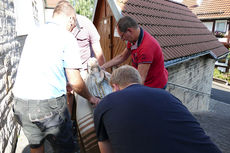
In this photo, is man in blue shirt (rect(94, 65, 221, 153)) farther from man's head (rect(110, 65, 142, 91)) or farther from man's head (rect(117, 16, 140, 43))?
man's head (rect(117, 16, 140, 43))

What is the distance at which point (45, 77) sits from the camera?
158cm

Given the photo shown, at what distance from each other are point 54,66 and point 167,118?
1102 mm

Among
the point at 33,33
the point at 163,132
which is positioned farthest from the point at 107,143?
the point at 33,33

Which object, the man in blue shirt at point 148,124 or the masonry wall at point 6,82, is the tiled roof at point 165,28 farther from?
the man in blue shirt at point 148,124

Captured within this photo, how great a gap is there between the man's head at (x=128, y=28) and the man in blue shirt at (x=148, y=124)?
48.4 inches

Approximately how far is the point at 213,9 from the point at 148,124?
21048 mm

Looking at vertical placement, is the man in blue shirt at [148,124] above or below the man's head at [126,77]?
below

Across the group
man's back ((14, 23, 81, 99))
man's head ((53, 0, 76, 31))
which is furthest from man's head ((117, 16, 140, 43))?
man's back ((14, 23, 81, 99))

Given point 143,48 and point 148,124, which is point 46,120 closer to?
point 148,124

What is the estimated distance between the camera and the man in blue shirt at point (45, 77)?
1566 mm

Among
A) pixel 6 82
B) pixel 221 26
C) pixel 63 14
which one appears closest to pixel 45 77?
pixel 63 14

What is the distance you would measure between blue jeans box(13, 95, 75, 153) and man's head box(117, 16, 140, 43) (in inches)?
49.0

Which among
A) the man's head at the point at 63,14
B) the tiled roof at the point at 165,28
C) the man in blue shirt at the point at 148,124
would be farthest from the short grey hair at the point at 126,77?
the tiled roof at the point at 165,28

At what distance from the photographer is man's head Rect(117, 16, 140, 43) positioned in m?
2.29
